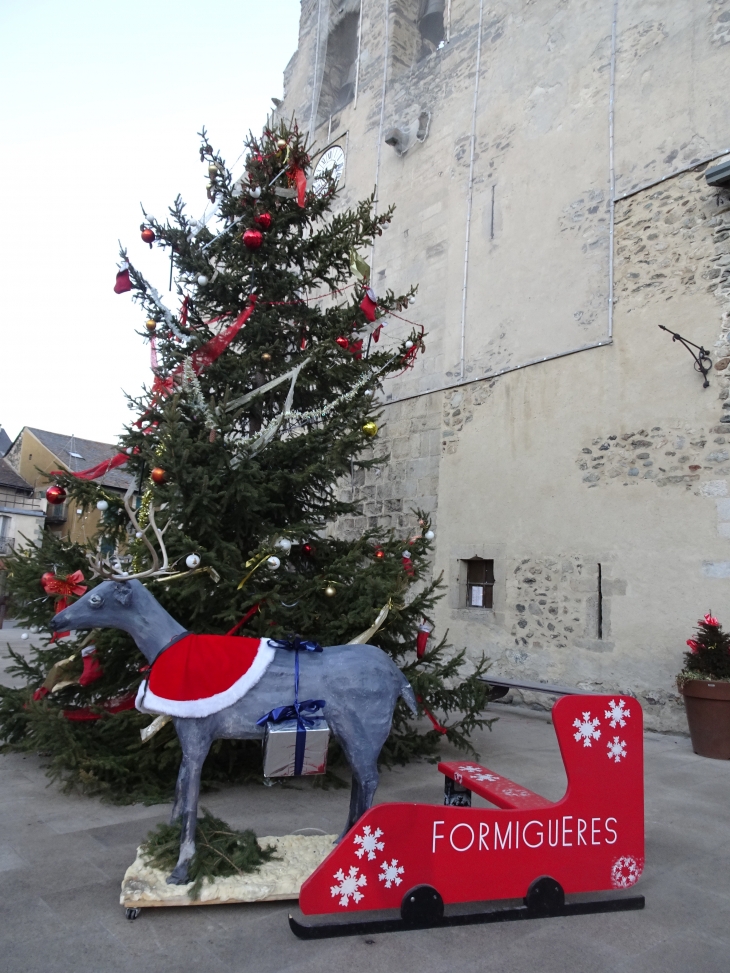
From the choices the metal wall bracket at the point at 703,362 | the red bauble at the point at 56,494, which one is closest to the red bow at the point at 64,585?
the red bauble at the point at 56,494

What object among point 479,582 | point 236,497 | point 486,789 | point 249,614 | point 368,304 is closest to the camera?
point 486,789

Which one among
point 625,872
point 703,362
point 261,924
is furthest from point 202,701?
point 703,362

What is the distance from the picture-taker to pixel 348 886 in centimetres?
271

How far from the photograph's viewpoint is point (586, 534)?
8.35 meters

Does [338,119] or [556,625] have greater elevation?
[338,119]

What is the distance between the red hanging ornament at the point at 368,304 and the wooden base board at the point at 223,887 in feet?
13.7

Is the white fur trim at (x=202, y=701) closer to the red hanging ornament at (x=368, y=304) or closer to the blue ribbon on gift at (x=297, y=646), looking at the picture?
the blue ribbon on gift at (x=297, y=646)

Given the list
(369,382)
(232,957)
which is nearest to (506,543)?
(369,382)

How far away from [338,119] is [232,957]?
1506cm

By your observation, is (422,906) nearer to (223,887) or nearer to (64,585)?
(223,887)

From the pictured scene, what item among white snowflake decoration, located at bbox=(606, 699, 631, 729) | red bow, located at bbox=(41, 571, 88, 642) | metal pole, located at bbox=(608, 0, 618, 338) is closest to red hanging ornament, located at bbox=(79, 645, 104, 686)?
red bow, located at bbox=(41, 571, 88, 642)

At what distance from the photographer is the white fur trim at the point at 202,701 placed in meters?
3.04

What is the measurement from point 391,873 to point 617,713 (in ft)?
3.98

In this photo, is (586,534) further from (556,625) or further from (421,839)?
(421,839)
